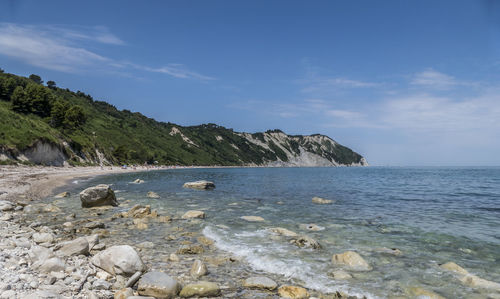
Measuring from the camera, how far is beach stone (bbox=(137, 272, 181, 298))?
286 inches

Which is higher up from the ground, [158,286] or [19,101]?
[19,101]

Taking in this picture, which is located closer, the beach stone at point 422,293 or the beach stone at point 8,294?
the beach stone at point 8,294

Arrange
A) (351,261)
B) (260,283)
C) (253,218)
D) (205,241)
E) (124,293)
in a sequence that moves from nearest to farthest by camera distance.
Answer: (124,293)
(260,283)
(351,261)
(205,241)
(253,218)

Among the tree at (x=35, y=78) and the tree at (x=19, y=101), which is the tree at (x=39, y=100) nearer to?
the tree at (x=19, y=101)

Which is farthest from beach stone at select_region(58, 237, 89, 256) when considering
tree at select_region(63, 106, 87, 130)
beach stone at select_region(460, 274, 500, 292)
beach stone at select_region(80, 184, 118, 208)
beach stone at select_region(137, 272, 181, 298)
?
tree at select_region(63, 106, 87, 130)

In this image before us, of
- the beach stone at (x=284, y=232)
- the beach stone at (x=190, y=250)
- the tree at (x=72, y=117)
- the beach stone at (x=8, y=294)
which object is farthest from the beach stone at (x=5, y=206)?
the tree at (x=72, y=117)

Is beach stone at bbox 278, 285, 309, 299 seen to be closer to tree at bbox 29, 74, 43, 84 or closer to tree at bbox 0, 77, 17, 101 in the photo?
tree at bbox 0, 77, 17, 101

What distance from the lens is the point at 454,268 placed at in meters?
9.91

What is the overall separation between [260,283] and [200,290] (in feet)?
6.15

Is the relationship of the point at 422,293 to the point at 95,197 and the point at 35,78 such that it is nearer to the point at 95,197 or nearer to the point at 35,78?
the point at 95,197

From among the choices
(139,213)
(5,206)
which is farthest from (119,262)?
(5,206)

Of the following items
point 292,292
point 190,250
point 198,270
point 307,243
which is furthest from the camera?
point 307,243

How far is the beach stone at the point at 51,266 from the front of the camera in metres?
7.58

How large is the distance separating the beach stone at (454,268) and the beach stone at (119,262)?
10920mm
